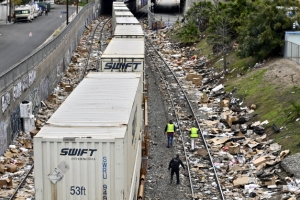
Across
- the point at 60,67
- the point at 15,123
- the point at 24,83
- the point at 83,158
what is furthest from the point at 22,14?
the point at 83,158

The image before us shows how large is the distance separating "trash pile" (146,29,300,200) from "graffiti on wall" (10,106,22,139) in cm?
733

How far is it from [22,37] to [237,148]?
1557 inches

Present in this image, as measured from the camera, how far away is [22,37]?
56281mm

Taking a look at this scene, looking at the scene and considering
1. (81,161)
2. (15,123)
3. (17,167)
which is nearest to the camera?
(81,161)

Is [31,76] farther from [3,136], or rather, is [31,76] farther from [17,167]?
[17,167]

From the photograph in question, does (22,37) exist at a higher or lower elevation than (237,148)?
higher

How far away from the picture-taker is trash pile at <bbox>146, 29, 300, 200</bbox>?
57.9 feet

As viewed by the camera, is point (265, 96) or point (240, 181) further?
point (265, 96)

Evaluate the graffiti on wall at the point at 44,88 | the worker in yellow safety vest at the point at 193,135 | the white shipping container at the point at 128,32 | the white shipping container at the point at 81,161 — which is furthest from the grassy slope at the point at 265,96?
the graffiti on wall at the point at 44,88

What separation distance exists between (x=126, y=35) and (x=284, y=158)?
17.3 m

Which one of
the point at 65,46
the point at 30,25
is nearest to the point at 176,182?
the point at 65,46

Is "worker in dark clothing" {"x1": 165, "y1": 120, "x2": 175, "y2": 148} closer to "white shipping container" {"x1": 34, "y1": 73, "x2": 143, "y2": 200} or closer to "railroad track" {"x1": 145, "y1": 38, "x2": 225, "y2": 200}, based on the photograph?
"railroad track" {"x1": 145, "y1": 38, "x2": 225, "y2": 200}

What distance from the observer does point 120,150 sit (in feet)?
35.6

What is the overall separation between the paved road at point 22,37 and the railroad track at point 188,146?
451 inches
